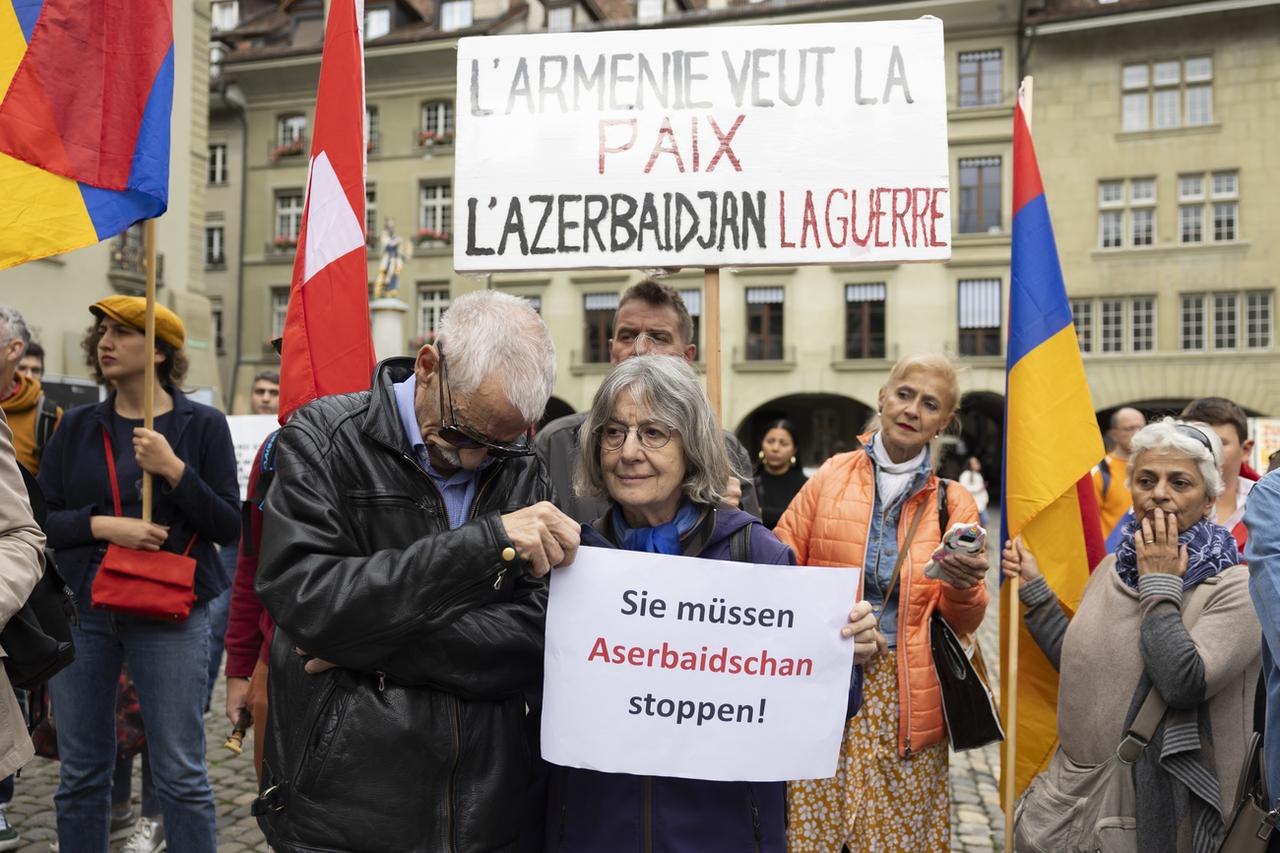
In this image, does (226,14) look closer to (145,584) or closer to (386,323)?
(386,323)

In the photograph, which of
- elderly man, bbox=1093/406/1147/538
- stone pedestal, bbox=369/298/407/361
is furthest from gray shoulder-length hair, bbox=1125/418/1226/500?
stone pedestal, bbox=369/298/407/361

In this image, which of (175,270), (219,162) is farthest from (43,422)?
(219,162)

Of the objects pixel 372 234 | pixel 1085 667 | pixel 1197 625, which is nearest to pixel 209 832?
pixel 1085 667

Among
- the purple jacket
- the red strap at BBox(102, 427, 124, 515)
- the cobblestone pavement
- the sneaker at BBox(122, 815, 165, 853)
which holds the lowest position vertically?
the cobblestone pavement

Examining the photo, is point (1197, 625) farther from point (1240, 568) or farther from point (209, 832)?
point (209, 832)

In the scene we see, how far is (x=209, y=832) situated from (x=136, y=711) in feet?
1.96

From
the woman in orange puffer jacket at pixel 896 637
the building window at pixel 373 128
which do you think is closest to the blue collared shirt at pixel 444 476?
the woman in orange puffer jacket at pixel 896 637

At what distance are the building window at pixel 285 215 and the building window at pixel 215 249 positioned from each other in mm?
1851

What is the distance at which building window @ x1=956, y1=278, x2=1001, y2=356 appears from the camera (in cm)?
2644

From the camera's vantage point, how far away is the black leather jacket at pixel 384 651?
1797mm

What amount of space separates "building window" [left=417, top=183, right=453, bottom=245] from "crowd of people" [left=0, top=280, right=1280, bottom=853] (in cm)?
2690

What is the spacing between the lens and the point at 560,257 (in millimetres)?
3174

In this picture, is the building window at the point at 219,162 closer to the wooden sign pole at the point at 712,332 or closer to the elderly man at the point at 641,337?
the elderly man at the point at 641,337

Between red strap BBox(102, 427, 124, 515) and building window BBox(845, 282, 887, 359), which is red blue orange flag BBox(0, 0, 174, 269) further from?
building window BBox(845, 282, 887, 359)
